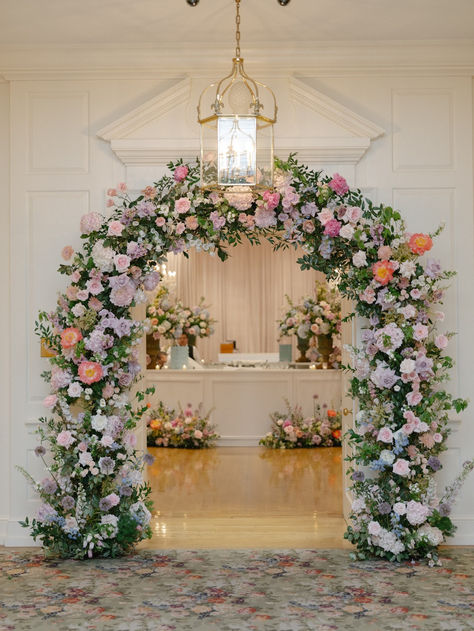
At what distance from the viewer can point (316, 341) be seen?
10.1 meters

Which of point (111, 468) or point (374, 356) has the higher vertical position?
point (374, 356)

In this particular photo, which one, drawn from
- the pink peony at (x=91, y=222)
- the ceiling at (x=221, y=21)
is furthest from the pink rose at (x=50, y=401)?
the ceiling at (x=221, y=21)

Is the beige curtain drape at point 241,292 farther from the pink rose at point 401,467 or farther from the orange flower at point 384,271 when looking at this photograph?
the pink rose at point 401,467

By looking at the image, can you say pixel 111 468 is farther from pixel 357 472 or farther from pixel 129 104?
pixel 129 104

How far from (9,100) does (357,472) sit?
3.68 metres

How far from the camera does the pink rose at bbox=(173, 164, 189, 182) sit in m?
5.41

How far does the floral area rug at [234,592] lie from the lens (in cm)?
419

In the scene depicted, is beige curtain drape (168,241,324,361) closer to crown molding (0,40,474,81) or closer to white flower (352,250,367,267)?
crown molding (0,40,474,81)

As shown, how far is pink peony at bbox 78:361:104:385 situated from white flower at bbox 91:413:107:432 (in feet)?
0.79

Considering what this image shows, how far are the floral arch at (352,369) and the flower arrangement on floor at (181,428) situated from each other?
13.5 feet

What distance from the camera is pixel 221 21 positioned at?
5.30 m

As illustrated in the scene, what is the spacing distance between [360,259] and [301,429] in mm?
4723

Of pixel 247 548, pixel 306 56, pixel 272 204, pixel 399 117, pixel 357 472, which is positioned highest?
pixel 306 56

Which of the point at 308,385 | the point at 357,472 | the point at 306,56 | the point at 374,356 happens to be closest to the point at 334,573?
the point at 357,472
